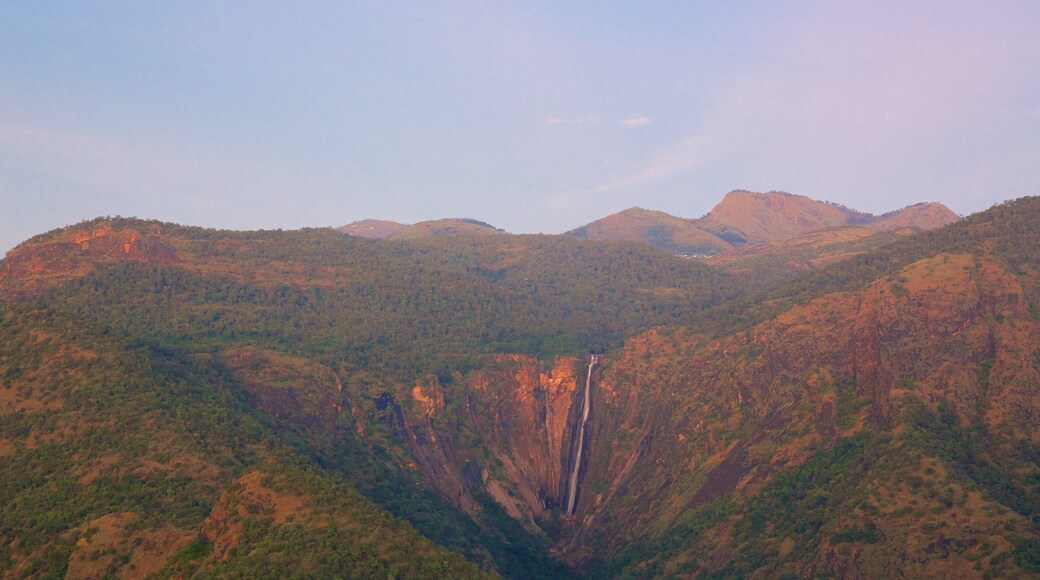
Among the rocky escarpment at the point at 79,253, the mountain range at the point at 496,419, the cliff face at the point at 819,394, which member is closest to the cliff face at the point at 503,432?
the mountain range at the point at 496,419

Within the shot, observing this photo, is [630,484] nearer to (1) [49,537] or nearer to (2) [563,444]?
(2) [563,444]

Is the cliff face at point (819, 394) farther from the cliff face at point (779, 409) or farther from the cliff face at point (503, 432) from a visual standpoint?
the cliff face at point (503, 432)

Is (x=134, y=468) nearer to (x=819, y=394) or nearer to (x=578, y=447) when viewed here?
(x=578, y=447)

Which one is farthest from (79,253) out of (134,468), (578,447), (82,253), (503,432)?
(578,447)

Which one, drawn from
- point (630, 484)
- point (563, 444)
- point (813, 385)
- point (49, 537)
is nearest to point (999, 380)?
point (813, 385)

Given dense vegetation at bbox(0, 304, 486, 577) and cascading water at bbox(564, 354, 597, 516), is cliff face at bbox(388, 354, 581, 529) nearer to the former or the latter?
cascading water at bbox(564, 354, 597, 516)
